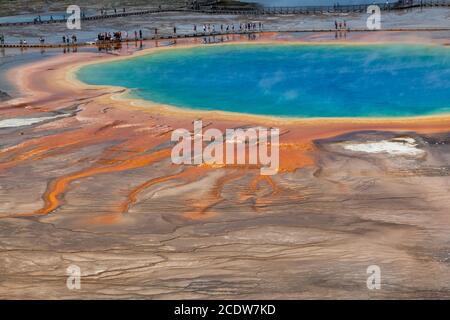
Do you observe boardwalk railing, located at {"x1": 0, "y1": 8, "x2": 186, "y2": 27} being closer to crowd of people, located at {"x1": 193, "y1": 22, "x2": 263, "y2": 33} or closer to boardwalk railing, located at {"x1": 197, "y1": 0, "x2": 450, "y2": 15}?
boardwalk railing, located at {"x1": 197, "y1": 0, "x2": 450, "y2": 15}
